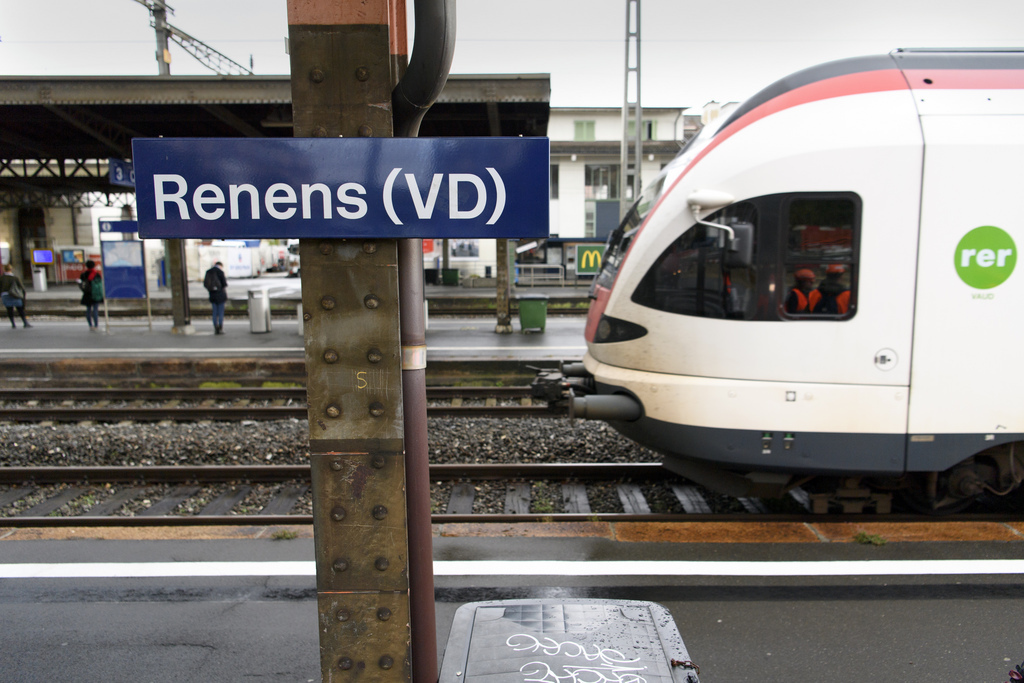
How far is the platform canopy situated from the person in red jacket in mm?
6984

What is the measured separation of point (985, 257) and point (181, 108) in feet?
40.3

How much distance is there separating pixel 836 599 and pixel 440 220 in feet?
11.5

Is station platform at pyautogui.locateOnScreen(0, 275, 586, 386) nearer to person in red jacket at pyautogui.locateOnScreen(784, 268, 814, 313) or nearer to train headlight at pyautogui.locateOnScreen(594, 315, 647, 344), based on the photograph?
train headlight at pyautogui.locateOnScreen(594, 315, 647, 344)

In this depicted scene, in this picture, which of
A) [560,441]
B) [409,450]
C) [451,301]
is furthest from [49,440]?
[451,301]

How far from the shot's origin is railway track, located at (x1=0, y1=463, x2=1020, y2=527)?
489 cm

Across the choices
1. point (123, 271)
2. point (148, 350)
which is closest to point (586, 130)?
point (123, 271)

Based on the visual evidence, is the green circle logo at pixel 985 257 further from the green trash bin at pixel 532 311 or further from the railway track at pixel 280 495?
the green trash bin at pixel 532 311

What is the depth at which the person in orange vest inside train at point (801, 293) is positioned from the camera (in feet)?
13.3

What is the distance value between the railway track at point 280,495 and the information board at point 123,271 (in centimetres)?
938

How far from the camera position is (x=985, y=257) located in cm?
388

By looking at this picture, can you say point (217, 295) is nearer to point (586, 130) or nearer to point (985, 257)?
point (985, 257)

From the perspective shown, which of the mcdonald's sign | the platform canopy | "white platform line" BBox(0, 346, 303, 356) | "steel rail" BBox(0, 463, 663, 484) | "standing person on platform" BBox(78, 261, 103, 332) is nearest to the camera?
"steel rail" BBox(0, 463, 663, 484)

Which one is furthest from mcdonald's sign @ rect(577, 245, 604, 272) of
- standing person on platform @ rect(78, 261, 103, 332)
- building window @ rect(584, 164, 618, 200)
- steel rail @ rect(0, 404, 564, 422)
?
steel rail @ rect(0, 404, 564, 422)

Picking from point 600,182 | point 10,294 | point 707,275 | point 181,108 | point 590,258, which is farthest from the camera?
point 600,182
